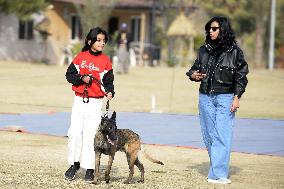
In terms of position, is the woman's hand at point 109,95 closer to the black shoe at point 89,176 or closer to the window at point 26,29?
the black shoe at point 89,176

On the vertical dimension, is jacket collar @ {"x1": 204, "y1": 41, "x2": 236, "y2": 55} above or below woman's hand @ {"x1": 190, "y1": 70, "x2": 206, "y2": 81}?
above

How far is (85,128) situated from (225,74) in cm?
178

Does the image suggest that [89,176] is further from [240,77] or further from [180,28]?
[180,28]

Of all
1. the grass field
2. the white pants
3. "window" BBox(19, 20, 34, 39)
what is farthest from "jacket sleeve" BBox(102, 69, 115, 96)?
"window" BBox(19, 20, 34, 39)

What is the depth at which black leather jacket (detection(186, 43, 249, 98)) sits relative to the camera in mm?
10977

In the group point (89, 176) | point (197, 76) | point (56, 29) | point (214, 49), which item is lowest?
point (89, 176)

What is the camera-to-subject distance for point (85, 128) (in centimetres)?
1077

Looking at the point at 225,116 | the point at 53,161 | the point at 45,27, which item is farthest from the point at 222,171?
the point at 45,27

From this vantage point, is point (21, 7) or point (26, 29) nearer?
point (21, 7)

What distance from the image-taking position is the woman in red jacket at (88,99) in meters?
10.7

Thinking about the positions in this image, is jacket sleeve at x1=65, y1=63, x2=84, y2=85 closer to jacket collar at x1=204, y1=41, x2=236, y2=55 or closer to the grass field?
jacket collar at x1=204, y1=41, x2=236, y2=55

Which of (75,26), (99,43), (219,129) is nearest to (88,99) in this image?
(99,43)

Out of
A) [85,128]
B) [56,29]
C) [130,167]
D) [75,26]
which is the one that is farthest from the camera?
[75,26]

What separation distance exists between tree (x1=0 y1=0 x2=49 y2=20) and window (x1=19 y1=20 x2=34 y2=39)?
5359 mm
